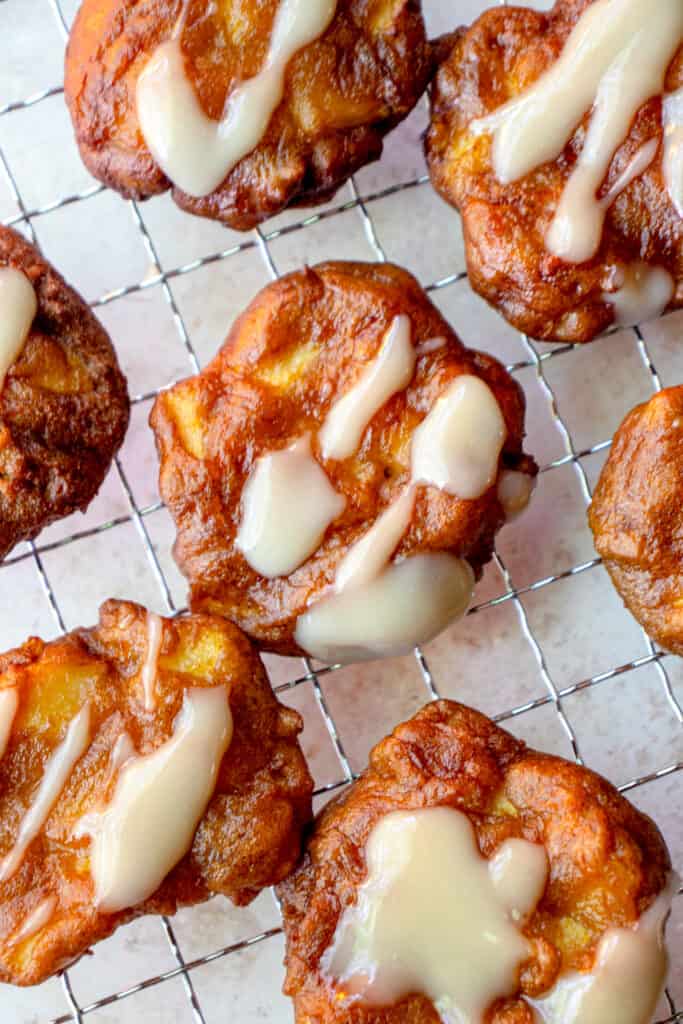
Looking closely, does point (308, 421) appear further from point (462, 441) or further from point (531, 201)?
point (531, 201)

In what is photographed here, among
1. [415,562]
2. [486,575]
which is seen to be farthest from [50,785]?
[486,575]

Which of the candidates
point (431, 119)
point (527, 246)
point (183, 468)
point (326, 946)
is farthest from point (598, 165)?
point (326, 946)

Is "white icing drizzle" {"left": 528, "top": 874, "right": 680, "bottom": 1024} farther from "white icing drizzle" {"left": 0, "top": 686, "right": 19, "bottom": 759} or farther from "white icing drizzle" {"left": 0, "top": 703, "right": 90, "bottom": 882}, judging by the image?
"white icing drizzle" {"left": 0, "top": 686, "right": 19, "bottom": 759}

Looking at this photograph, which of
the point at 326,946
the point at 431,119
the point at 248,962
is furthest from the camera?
the point at 248,962

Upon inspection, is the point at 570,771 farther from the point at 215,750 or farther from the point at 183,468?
the point at 183,468

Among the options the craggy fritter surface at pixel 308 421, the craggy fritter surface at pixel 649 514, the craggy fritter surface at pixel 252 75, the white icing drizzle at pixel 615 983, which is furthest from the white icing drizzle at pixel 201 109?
the white icing drizzle at pixel 615 983

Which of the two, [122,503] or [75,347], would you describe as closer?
[75,347]

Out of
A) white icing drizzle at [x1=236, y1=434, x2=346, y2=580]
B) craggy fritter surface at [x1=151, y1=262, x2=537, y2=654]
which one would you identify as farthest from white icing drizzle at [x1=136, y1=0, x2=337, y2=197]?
white icing drizzle at [x1=236, y1=434, x2=346, y2=580]
